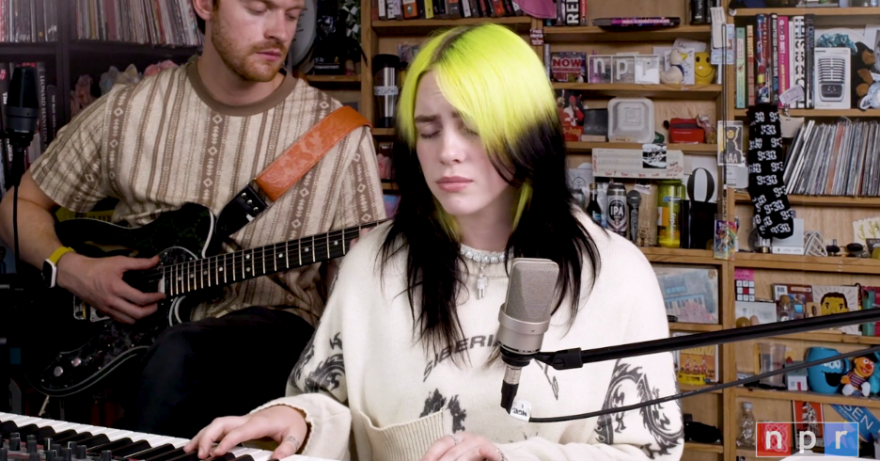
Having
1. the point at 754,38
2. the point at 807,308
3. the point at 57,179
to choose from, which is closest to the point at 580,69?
the point at 754,38

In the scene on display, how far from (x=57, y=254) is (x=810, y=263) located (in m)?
2.70

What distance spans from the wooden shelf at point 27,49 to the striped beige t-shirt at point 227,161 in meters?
0.53

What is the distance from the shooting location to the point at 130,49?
275 centimetres

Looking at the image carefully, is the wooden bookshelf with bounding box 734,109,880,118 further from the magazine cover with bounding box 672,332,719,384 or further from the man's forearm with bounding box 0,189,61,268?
the man's forearm with bounding box 0,189,61,268

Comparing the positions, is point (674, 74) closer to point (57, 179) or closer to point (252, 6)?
point (252, 6)

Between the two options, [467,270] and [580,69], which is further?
[580,69]

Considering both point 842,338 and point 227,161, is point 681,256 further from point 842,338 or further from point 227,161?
point 227,161

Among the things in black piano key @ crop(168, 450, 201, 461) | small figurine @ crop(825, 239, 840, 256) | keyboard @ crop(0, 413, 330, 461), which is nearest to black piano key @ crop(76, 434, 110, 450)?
keyboard @ crop(0, 413, 330, 461)

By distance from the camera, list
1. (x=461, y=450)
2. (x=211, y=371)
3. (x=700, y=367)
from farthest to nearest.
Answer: (x=700, y=367)
(x=211, y=371)
(x=461, y=450)

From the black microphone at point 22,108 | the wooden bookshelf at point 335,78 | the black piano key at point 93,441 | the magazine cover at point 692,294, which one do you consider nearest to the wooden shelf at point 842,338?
the magazine cover at point 692,294

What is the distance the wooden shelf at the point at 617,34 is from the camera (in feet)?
11.1

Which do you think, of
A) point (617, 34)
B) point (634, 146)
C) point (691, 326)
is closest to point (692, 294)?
point (691, 326)

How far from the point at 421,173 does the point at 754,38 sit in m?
2.48

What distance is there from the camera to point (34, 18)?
2.46 m
